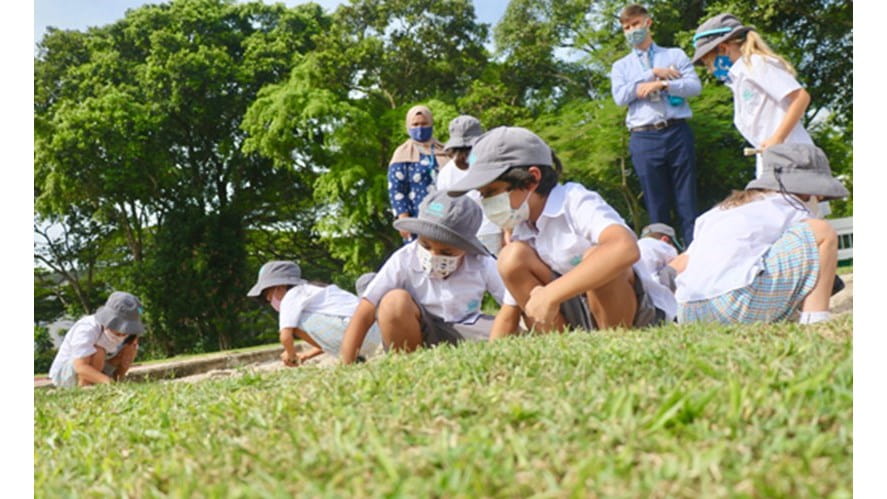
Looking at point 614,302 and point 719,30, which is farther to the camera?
point 719,30

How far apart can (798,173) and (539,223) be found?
115cm

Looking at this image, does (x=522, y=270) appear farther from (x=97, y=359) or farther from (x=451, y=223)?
(x=97, y=359)

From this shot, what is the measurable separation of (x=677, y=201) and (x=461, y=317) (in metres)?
2.24

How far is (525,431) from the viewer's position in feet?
5.94

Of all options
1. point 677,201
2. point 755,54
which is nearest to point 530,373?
point 755,54

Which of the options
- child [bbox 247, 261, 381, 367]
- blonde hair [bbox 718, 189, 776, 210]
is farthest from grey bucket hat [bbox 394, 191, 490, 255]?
child [bbox 247, 261, 381, 367]

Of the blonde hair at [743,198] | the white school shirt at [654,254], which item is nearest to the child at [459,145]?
the white school shirt at [654,254]

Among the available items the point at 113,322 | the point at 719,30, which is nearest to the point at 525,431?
the point at 719,30

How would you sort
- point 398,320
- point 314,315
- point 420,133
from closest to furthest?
point 398,320 → point 314,315 → point 420,133

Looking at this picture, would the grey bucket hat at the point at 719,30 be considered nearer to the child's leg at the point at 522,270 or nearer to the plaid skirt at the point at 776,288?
the plaid skirt at the point at 776,288

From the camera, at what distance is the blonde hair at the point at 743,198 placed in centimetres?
387

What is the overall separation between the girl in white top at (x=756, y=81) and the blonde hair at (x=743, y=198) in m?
0.66

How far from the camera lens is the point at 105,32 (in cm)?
2162

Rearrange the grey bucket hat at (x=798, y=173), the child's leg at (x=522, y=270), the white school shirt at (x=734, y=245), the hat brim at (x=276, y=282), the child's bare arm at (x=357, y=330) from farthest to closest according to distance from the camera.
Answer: the hat brim at (x=276, y=282) < the child's bare arm at (x=357, y=330) < the child's leg at (x=522, y=270) < the grey bucket hat at (x=798, y=173) < the white school shirt at (x=734, y=245)
